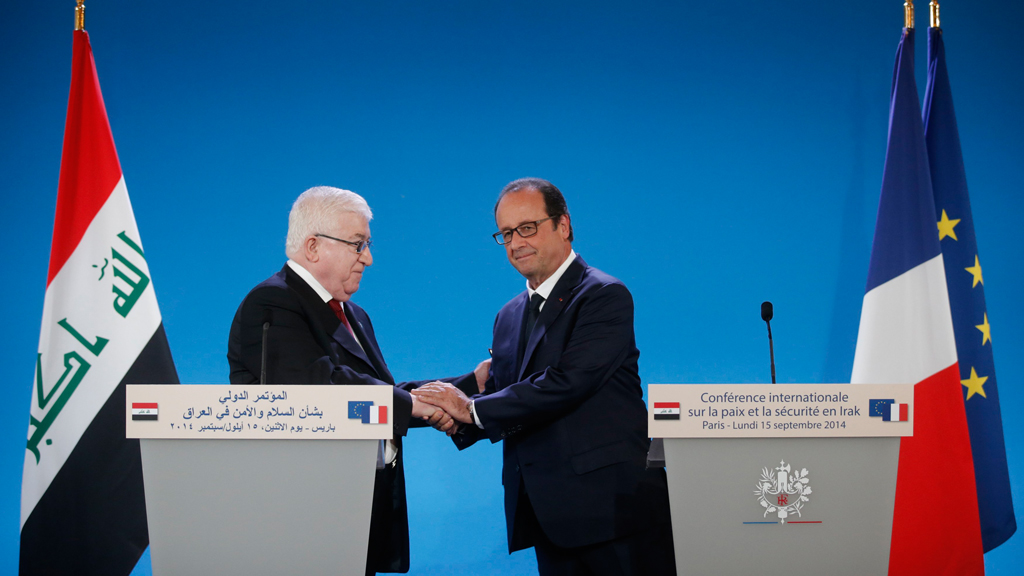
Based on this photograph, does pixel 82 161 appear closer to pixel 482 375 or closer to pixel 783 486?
pixel 482 375

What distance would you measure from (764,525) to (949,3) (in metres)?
3.51

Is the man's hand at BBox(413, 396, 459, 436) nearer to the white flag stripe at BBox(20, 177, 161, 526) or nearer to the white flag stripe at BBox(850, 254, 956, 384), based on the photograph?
the white flag stripe at BBox(20, 177, 161, 526)

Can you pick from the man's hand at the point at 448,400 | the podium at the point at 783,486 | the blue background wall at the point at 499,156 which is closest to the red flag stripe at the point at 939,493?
the blue background wall at the point at 499,156

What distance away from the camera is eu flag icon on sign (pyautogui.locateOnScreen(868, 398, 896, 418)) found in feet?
5.33

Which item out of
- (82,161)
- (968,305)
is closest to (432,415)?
(82,161)

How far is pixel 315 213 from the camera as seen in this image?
2.29 m

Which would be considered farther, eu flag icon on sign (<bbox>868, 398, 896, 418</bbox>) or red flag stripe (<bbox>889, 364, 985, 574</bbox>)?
red flag stripe (<bbox>889, 364, 985, 574</bbox>)

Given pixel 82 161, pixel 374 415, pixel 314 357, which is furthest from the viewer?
pixel 82 161

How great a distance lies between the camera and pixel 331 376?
6.54 ft

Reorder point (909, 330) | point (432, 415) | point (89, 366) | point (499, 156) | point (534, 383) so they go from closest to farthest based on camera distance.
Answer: point (534, 383), point (432, 415), point (89, 366), point (909, 330), point (499, 156)

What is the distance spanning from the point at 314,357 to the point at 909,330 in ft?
8.18

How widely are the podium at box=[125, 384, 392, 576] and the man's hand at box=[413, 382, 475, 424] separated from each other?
677 millimetres

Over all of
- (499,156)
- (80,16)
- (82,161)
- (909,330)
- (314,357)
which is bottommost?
(314,357)

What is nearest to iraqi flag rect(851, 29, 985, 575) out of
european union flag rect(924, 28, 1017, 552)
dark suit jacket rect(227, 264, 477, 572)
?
european union flag rect(924, 28, 1017, 552)
